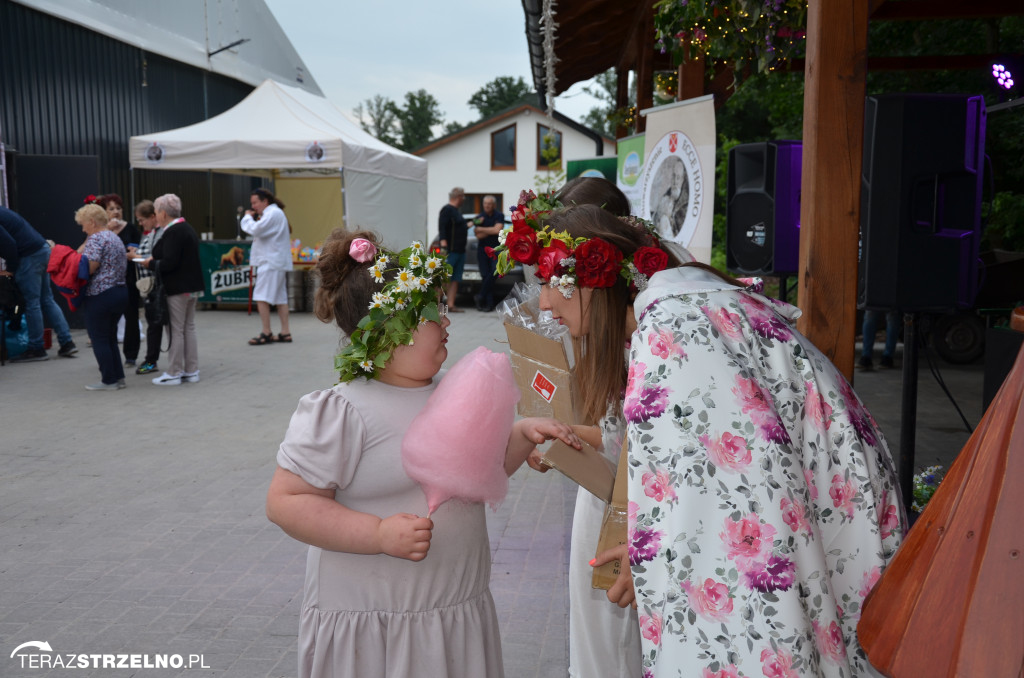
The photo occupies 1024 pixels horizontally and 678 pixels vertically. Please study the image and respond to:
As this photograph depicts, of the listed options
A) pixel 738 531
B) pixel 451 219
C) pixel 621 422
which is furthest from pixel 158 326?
pixel 738 531

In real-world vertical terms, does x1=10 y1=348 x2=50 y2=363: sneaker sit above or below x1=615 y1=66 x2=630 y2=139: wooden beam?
below

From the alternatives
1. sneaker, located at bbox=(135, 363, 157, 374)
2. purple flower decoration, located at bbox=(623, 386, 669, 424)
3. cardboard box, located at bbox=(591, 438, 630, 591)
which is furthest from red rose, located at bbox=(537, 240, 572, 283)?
sneaker, located at bbox=(135, 363, 157, 374)

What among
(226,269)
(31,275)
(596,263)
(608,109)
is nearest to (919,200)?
(596,263)

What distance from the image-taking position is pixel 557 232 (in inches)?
102

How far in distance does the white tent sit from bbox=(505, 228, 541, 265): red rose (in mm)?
10678

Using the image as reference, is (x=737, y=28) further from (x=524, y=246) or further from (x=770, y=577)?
(x=770, y=577)

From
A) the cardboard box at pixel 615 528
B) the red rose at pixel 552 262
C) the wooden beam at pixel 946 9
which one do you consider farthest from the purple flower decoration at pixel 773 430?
the wooden beam at pixel 946 9

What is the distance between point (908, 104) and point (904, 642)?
3734 mm

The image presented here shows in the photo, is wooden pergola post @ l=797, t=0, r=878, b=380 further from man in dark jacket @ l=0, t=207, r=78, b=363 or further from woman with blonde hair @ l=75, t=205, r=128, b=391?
man in dark jacket @ l=0, t=207, r=78, b=363

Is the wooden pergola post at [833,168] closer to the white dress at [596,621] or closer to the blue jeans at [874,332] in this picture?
the white dress at [596,621]

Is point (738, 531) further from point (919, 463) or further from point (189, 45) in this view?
point (189, 45)

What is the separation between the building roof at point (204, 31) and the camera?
608 inches

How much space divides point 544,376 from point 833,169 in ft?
3.76

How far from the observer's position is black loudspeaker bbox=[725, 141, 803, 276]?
5977 millimetres
